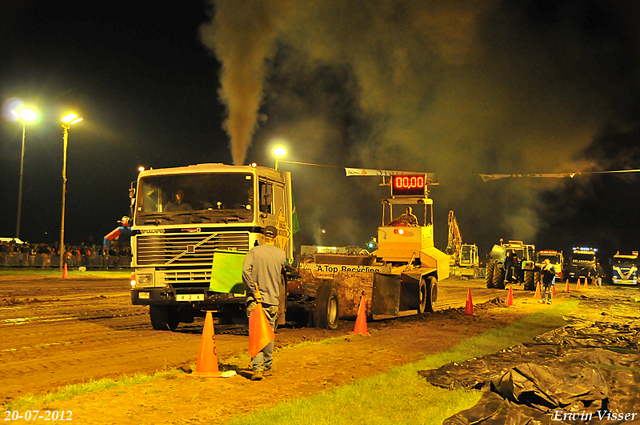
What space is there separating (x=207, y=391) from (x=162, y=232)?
538 cm

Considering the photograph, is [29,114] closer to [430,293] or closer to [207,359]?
[430,293]

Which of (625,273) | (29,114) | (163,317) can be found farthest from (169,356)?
(625,273)

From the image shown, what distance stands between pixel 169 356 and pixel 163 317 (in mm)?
3331

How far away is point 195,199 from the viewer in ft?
39.4

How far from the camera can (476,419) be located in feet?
18.6

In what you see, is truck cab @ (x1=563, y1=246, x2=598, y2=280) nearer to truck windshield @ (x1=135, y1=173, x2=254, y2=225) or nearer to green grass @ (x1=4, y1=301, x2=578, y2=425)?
truck windshield @ (x1=135, y1=173, x2=254, y2=225)

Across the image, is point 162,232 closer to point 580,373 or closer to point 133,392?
point 133,392

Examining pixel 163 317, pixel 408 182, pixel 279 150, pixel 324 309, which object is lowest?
pixel 163 317

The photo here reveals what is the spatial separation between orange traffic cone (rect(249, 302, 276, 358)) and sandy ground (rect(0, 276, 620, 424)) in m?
0.45

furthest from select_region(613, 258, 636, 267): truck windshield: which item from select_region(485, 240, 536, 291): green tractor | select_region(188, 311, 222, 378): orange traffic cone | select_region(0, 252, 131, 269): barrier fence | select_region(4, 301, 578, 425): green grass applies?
select_region(188, 311, 222, 378): orange traffic cone

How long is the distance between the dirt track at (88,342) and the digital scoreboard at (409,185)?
514cm

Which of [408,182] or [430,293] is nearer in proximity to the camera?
[430,293]

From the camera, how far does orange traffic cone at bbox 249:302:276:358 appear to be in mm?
7688

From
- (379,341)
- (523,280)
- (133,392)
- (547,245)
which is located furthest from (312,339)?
(547,245)
